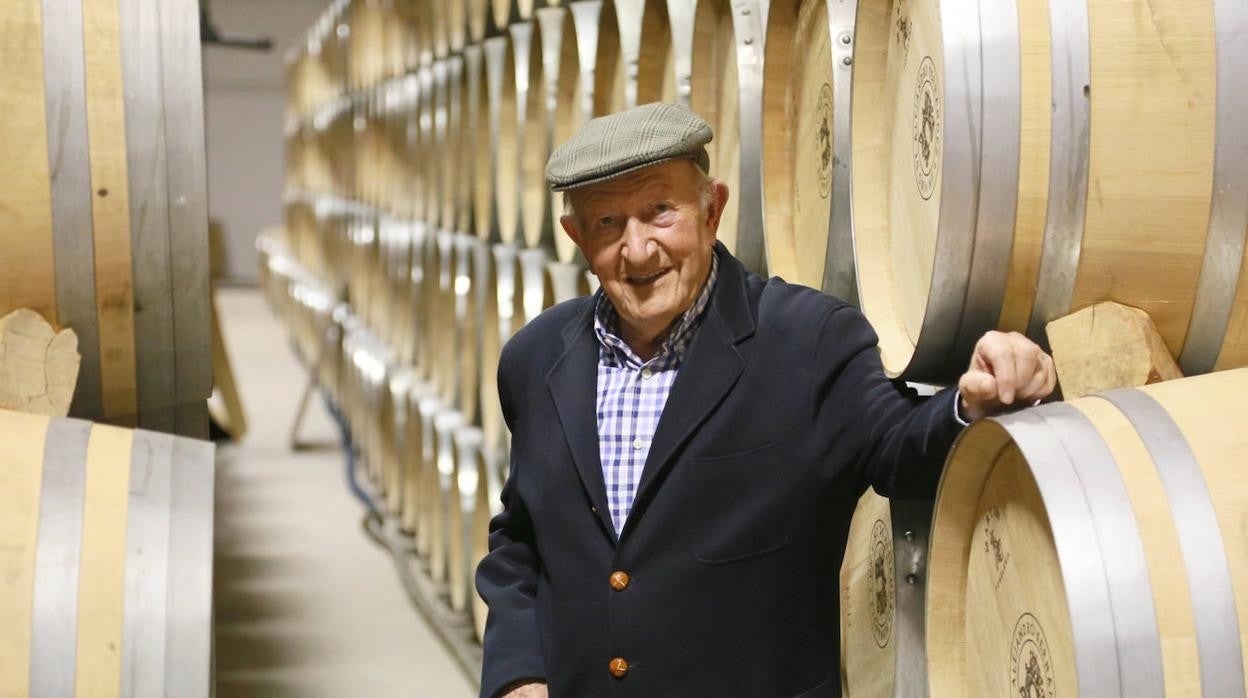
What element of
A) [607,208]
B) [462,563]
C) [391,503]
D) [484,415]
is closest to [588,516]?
[607,208]

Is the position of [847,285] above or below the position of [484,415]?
above

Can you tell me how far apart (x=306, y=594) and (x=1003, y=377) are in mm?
4695

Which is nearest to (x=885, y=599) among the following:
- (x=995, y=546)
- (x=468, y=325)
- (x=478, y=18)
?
(x=995, y=546)

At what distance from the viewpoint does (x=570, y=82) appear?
392 cm

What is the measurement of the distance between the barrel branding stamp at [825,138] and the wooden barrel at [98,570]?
99cm

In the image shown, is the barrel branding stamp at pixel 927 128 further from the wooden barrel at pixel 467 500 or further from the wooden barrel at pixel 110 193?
the wooden barrel at pixel 467 500

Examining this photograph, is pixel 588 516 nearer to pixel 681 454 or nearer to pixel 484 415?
pixel 681 454

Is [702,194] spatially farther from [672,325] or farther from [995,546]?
[995,546]

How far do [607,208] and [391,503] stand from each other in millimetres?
4751

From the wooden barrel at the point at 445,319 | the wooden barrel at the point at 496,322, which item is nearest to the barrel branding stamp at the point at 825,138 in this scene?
the wooden barrel at the point at 496,322

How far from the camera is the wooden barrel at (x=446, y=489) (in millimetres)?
5035

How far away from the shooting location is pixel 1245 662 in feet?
4.25

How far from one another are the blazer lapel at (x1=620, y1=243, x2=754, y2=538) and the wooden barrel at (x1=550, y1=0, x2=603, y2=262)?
63.0 inches

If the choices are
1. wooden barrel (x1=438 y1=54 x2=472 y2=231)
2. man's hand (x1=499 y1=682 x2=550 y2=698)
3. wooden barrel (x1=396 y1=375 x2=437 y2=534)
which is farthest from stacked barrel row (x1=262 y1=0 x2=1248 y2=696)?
wooden barrel (x1=396 y1=375 x2=437 y2=534)
